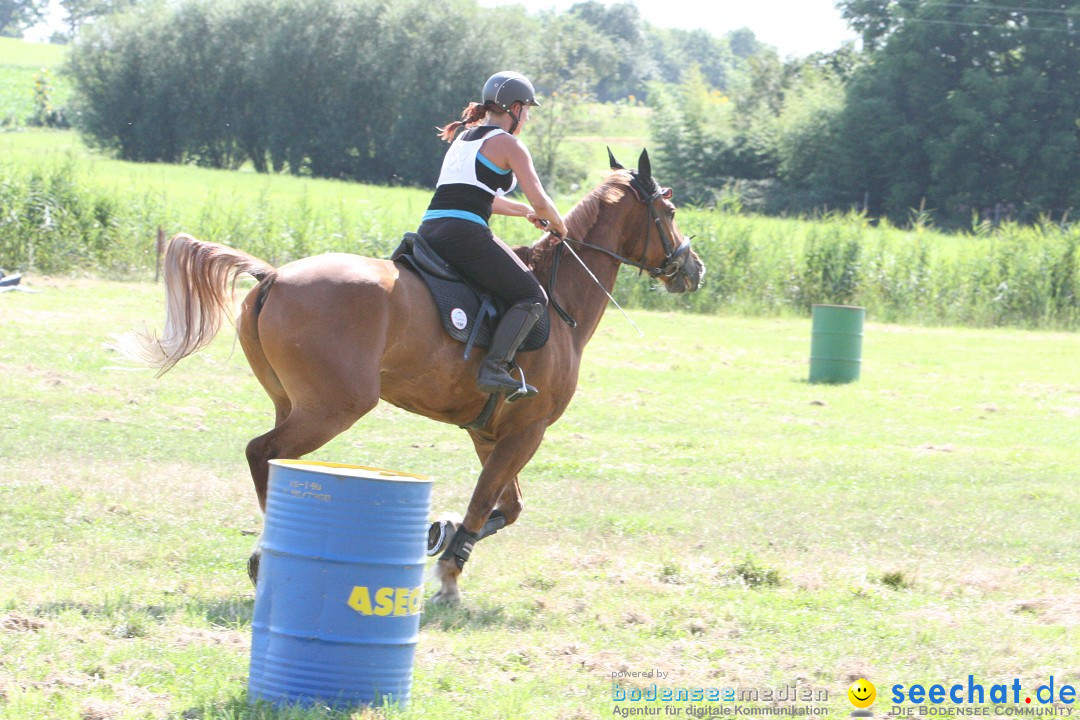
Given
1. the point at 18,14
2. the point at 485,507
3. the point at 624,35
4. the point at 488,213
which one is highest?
the point at 624,35

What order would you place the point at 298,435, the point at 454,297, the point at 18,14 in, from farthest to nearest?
the point at 18,14, the point at 454,297, the point at 298,435

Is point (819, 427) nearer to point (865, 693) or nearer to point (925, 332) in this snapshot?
point (865, 693)

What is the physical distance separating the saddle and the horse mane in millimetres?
960

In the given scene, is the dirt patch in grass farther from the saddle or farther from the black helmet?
the black helmet

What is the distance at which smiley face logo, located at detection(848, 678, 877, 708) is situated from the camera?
5094 mm

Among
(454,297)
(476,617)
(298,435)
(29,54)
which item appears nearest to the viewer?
(298,435)

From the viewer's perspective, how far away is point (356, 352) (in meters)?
6.20

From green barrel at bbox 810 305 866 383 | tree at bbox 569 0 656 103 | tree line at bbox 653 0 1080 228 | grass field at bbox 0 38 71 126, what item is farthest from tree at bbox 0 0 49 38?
green barrel at bbox 810 305 866 383

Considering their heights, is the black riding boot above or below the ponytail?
below

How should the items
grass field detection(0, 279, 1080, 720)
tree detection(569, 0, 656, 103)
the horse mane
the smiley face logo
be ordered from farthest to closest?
tree detection(569, 0, 656, 103)
the horse mane
grass field detection(0, 279, 1080, 720)
the smiley face logo

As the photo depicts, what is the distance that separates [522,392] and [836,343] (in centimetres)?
1233

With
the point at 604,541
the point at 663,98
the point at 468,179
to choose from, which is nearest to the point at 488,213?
the point at 468,179

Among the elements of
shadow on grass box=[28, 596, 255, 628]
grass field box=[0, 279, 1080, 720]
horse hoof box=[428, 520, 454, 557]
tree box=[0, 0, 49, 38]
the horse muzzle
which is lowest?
grass field box=[0, 279, 1080, 720]

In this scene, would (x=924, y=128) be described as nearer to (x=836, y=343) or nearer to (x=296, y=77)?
(x=296, y=77)
